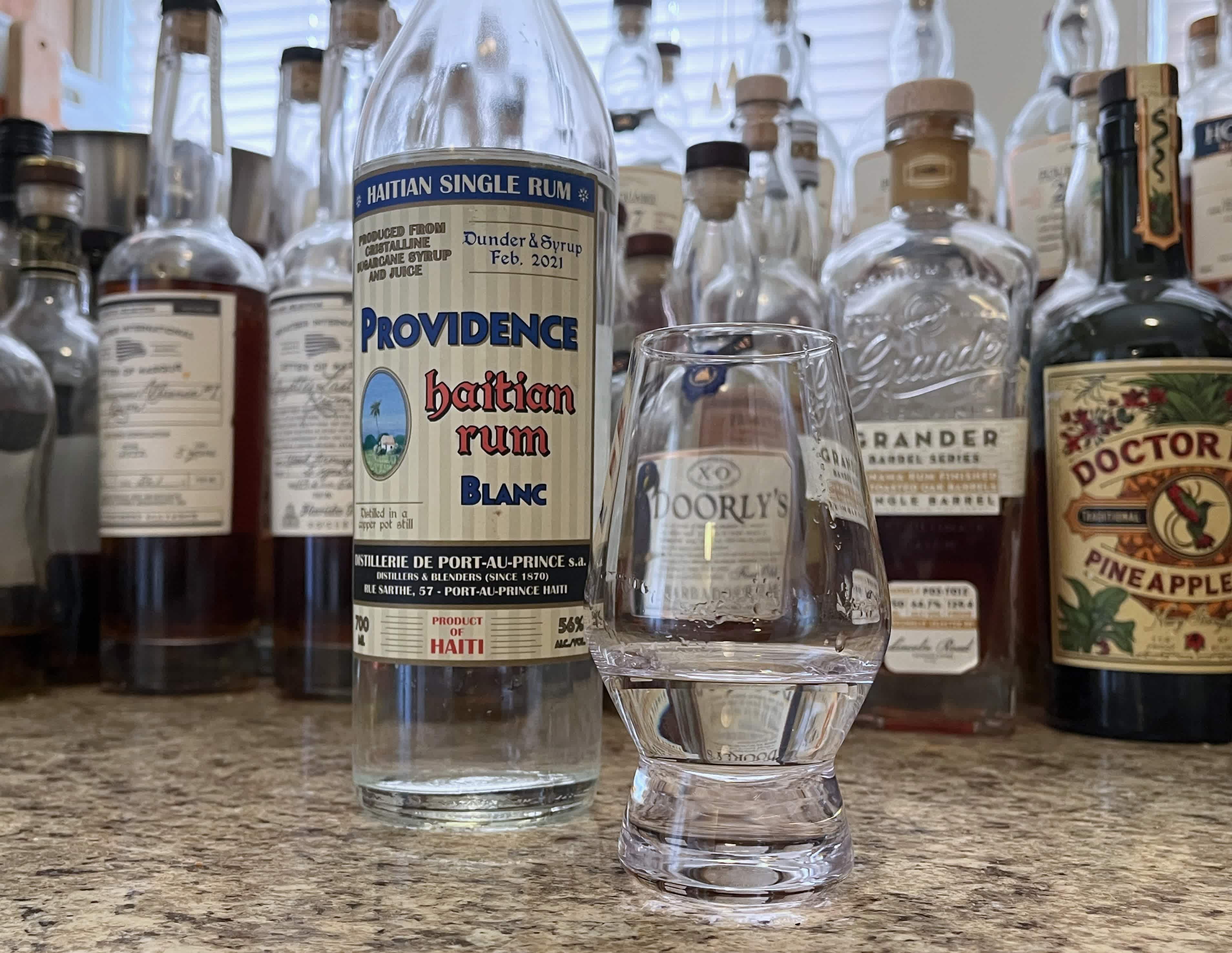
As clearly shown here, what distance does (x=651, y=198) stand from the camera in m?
0.90

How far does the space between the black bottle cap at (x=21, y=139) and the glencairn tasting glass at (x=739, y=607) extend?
758 millimetres

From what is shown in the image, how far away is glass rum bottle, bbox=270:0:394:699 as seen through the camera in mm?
→ 758

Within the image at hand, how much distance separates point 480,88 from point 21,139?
61cm

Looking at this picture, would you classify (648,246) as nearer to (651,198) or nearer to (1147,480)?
(651,198)

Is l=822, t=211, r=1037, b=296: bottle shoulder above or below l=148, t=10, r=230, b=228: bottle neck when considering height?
below

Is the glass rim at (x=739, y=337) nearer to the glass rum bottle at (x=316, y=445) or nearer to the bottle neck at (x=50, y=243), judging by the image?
the glass rum bottle at (x=316, y=445)

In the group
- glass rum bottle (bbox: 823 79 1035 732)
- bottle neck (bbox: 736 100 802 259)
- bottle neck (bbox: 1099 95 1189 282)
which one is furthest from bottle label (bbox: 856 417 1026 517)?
bottle neck (bbox: 736 100 802 259)

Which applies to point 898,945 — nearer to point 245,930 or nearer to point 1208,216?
point 245,930

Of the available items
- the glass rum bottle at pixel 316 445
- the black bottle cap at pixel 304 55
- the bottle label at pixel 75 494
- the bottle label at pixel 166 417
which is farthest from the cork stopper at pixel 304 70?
the bottle label at pixel 75 494

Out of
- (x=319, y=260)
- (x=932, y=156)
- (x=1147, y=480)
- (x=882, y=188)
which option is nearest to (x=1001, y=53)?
(x=882, y=188)

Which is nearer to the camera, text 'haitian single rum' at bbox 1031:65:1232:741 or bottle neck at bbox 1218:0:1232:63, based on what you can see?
text 'haitian single rum' at bbox 1031:65:1232:741

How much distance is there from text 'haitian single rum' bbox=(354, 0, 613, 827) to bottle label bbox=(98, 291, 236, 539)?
0.37 metres

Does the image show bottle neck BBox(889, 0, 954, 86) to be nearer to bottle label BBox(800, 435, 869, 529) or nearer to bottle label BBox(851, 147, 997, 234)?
bottle label BBox(851, 147, 997, 234)

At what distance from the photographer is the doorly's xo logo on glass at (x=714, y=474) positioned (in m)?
0.38
